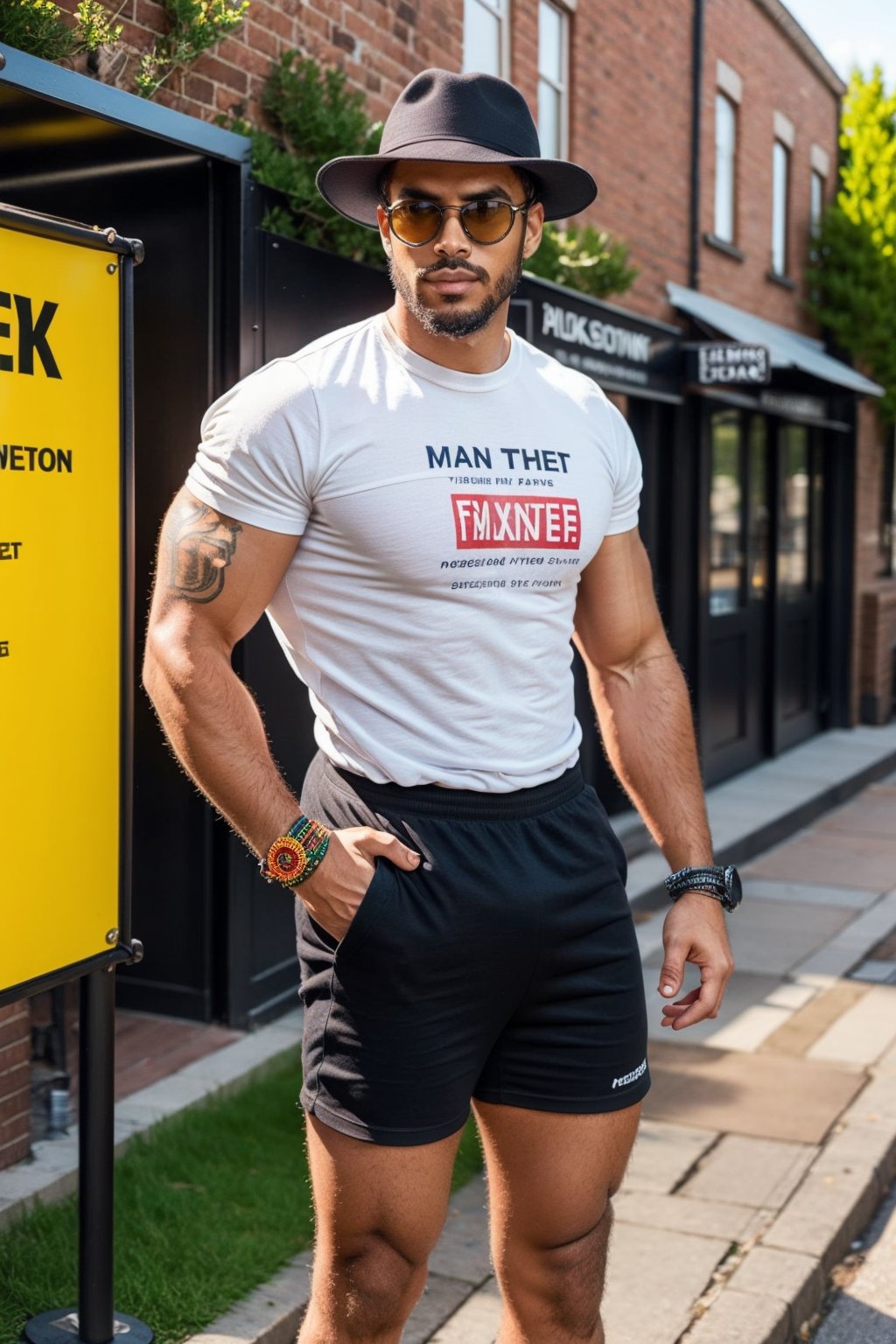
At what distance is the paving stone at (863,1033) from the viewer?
17.5 feet

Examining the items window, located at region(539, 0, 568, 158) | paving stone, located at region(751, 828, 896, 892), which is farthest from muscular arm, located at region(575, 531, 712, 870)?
window, located at region(539, 0, 568, 158)

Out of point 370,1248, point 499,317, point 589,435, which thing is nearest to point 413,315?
point 499,317

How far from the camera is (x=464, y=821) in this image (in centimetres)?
226

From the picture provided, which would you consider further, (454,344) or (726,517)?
(726,517)

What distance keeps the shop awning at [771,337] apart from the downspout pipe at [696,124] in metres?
0.31

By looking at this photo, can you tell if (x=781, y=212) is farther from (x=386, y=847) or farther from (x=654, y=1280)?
(x=386, y=847)

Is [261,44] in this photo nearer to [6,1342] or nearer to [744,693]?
[6,1342]

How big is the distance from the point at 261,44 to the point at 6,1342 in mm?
4010

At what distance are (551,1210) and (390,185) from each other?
1.53 m

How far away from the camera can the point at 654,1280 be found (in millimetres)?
3615

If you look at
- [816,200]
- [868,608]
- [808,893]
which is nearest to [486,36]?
[808,893]

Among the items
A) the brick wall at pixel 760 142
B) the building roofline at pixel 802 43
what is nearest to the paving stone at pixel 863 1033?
the brick wall at pixel 760 142

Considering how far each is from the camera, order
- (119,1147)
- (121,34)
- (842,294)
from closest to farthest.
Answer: (119,1147), (121,34), (842,294)

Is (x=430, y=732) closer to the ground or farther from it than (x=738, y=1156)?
farther from it
